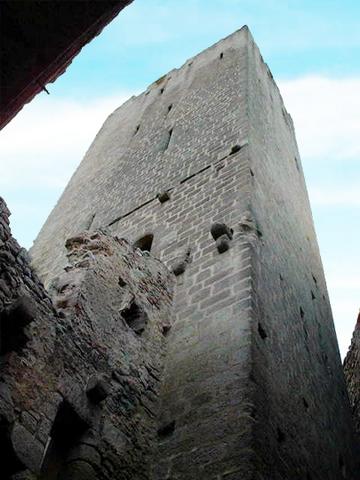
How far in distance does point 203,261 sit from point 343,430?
10.6 feet

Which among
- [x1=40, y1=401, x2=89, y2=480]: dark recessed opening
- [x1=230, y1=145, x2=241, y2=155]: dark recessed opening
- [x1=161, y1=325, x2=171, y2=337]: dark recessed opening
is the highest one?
[x1=230, y1=145, x2=241, y2=155]: dark recessed opening

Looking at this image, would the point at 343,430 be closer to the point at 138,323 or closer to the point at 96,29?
the point at 138,323

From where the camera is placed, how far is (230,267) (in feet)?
22.4

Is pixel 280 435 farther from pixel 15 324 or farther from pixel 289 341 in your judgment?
pixel 15 324

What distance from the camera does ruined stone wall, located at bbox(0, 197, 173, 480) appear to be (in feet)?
13.4

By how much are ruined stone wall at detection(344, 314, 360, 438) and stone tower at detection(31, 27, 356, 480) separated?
1290 mm

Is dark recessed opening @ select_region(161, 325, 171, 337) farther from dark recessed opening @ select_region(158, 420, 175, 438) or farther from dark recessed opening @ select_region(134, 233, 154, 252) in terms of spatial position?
dark recessed opening @ select_region(134, 233, 154, 252)

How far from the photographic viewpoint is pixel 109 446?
15.5ft

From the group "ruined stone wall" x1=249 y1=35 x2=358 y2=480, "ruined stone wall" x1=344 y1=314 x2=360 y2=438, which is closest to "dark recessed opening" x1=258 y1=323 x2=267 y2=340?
"ruined stone wall" x1=249 y1=35 x2=358 y2=480

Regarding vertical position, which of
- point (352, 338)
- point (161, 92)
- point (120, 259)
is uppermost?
point (161, 92)

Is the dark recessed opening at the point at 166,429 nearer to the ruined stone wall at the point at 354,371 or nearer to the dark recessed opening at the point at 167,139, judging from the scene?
the ruined stone wall at the point at 354,371

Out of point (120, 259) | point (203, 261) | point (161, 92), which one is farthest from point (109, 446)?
point (161, 92)

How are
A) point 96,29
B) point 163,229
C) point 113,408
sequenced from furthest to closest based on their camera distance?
point 163,229
point 113,408
point 96,29

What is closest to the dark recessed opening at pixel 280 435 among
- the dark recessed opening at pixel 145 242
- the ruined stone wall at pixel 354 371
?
the dark recessed opening at pixel 145 242
